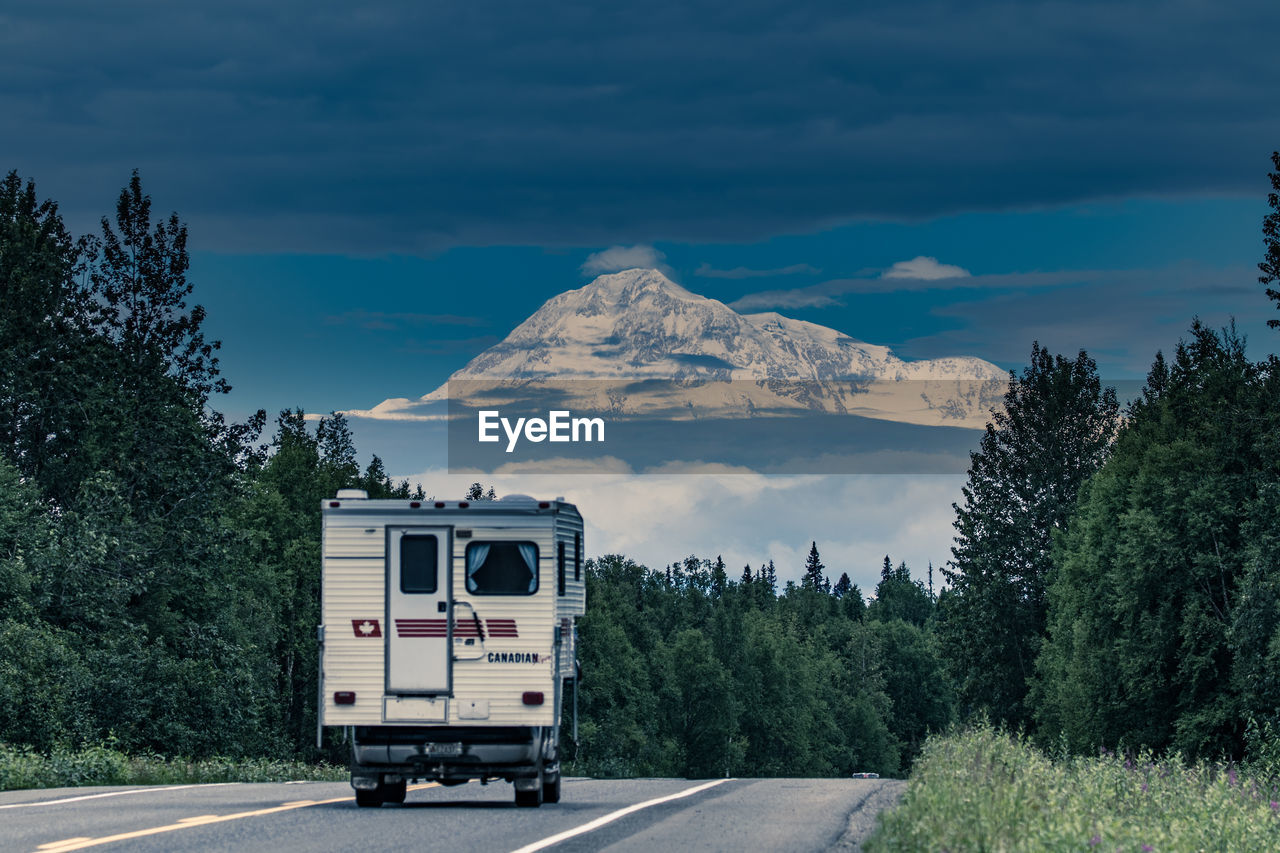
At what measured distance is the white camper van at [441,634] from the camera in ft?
56.0

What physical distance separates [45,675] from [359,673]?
924 inches

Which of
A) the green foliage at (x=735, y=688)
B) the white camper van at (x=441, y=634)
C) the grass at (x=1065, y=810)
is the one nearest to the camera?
the grass at (x=1065, y=810)

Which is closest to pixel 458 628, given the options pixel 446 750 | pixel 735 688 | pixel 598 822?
pixel 446 750

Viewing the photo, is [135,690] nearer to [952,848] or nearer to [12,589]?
[12,589]

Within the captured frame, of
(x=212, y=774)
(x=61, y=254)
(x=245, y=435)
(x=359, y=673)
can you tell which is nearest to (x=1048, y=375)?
(x=245, y=435)

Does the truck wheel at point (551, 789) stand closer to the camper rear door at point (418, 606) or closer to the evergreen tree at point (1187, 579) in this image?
the camper rear door at point (418, 606)

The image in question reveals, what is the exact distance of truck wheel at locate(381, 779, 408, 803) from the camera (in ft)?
59.4

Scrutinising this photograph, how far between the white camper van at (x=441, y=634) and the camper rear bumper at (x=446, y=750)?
0.01 metres

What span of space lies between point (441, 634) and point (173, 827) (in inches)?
158

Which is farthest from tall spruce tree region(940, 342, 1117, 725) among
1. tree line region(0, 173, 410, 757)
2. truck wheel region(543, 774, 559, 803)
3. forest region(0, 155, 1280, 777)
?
truck wheel region(543, 774, 559, 803)

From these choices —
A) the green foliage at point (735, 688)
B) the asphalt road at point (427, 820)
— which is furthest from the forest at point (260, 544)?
the asphalt road at point (427, 820)

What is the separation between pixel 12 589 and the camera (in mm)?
39156

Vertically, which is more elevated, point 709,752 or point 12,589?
point 12,589

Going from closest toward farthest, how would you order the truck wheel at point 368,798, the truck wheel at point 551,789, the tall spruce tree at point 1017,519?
1. the truck wheel at point 368,798
2. the truck wheel at point 551,789
3. the tall spruce tree at point 1017,519
